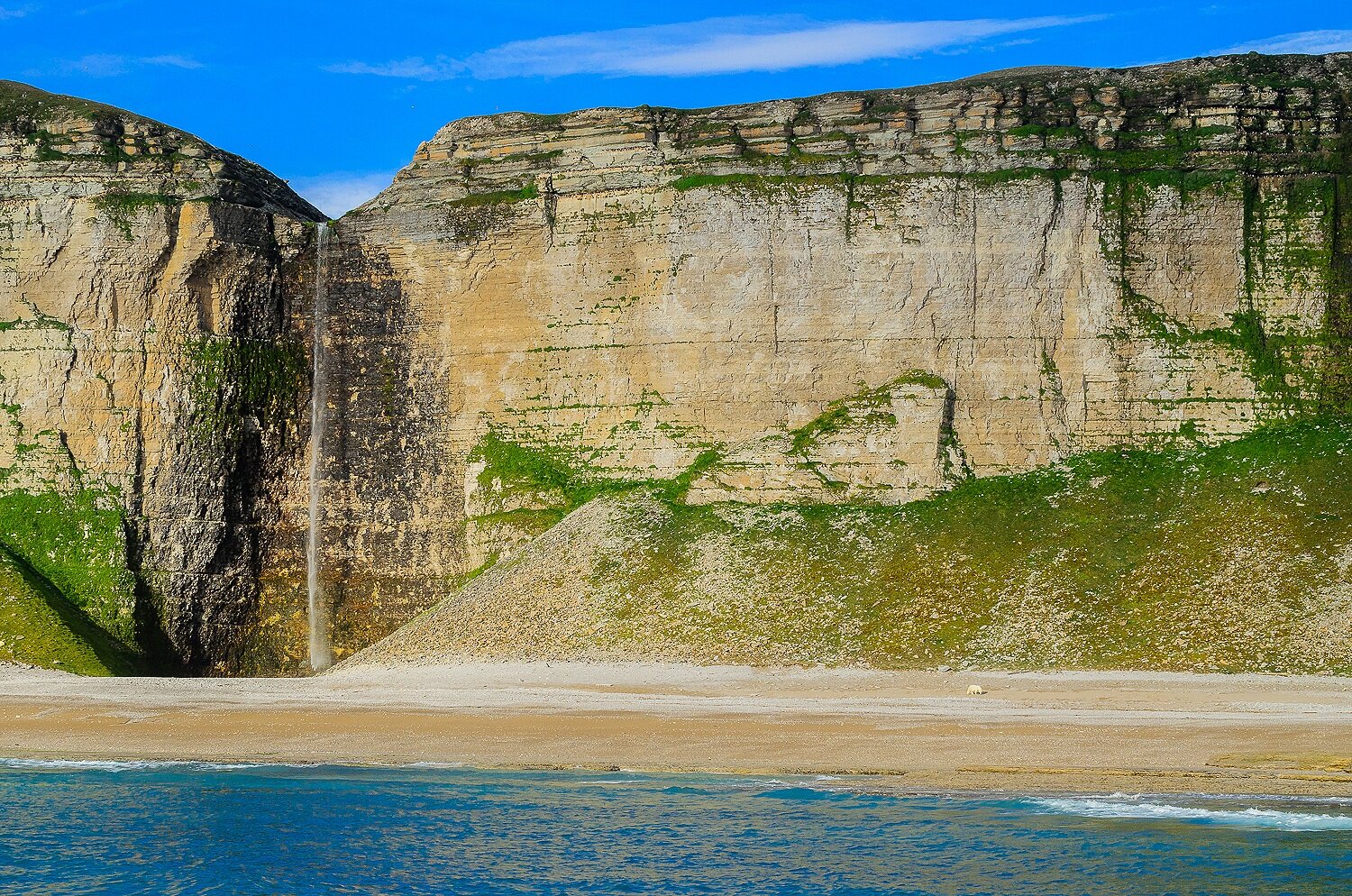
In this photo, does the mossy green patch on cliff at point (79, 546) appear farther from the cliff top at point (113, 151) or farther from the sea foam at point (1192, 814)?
the sea foam at point (1192, 814)

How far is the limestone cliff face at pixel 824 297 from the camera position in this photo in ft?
86.1

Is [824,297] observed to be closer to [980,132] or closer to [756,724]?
[980,132]

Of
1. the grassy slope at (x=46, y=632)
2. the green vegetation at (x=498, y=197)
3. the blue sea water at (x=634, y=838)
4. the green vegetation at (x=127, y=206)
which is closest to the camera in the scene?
the blue sea water at (x=634, y=838)

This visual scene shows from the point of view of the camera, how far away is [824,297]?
2736 centimetres

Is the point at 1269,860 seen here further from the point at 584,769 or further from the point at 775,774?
the point at 584,769

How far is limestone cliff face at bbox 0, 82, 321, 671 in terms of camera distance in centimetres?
2869

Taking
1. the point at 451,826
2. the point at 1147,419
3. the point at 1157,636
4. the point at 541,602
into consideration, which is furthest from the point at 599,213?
the point at 451,826

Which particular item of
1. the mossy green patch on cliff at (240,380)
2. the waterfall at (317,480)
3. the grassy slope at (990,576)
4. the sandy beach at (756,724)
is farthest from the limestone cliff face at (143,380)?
the grassy slope at (990,576)

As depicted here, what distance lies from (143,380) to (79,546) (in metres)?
3.33

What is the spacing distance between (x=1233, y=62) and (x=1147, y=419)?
675 centimetres

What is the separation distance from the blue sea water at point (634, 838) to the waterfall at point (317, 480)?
11470 mm

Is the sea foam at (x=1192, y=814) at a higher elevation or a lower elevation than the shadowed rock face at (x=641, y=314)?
lower

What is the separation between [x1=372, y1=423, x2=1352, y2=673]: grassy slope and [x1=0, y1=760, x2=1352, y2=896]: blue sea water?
19.9ft

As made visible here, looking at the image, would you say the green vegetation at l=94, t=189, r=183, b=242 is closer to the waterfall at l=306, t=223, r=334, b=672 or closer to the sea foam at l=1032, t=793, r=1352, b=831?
the waterfall at l=306, t=223, r=334, b=672
